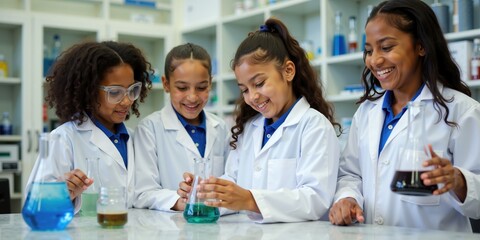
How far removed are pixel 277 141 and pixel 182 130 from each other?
581 mm

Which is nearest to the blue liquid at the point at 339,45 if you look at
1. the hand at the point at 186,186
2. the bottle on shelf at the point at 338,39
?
the bottle on shelf at the point at 338,39

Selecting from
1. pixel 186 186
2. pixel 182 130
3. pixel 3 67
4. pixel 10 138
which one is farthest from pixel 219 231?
pixel 3 67

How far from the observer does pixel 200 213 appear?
1.49 meters

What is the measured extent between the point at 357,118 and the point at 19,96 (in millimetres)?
3353

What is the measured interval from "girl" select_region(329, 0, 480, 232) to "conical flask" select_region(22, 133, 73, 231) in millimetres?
662

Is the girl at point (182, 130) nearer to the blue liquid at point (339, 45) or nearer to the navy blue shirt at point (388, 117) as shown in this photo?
the navy blue shirt at point (388, 117)

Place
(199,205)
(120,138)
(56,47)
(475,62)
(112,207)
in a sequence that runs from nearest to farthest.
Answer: (112,207) < (199,205) < (120,138) < (475,62) < (56,47)

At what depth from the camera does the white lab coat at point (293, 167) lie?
1541mm

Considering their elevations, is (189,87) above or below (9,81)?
below

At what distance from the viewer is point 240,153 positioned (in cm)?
196

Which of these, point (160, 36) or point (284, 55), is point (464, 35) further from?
point (160, 36)

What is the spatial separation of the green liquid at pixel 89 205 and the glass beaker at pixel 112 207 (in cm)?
22

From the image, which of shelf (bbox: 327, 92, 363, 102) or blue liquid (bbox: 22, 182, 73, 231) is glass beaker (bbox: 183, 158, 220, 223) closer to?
blue liquid (bbox: 22, 182, 73, 231)

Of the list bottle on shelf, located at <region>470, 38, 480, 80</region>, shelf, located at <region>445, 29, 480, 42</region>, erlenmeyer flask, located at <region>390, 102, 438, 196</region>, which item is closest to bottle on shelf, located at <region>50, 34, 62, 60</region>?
shelf, located at <region>445, 29, 480, 42</region>
